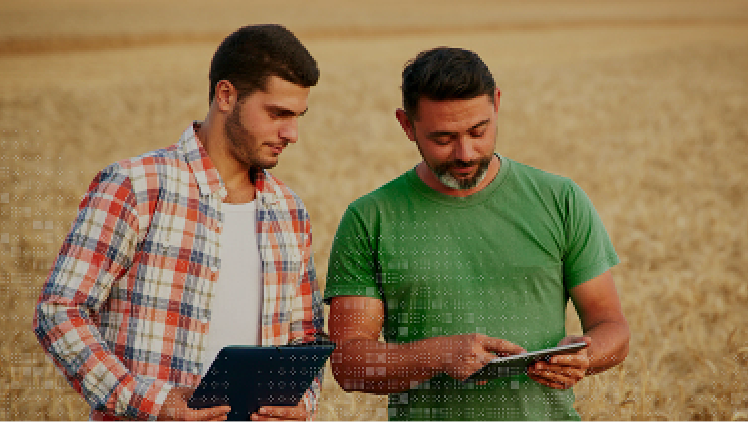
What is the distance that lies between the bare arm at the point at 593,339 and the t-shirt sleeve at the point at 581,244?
0.04 metres

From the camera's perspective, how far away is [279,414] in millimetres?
2854

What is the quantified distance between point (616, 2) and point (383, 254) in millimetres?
66735

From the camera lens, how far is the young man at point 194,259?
8.86 feet

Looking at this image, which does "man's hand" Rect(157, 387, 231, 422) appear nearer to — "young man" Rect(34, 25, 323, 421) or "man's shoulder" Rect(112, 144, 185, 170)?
"young man" Rect(34, 25, 323, 421)

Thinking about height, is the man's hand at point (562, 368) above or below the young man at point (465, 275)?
below

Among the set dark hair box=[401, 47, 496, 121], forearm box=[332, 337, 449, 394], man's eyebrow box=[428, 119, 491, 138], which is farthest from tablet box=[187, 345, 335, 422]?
dark hair box=[401, 47, 496, 121]

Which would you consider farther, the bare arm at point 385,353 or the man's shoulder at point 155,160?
the man's shoulder at point 155,160

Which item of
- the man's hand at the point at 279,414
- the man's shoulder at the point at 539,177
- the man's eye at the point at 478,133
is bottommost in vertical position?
the man's hand at the point at 279,414

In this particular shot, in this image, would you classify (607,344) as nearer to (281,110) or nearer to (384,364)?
(384,364)

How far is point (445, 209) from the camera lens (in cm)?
304

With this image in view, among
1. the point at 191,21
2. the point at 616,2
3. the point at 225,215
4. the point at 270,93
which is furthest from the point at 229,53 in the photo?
the point at 616,2

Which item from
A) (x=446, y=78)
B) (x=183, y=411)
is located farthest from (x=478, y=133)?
(x=183, y=411)

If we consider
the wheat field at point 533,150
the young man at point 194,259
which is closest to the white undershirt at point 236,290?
the young man at point 194,259

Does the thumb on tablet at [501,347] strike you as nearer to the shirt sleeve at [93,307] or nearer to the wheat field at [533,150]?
the shirt sleeve at [93,307]
